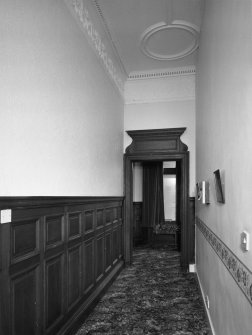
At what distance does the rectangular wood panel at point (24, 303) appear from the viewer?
208cm

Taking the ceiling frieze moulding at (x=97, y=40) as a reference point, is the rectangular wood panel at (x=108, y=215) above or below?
below

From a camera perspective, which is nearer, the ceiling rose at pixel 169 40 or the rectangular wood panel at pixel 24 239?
the rectangular wood panel at pixel 24 239

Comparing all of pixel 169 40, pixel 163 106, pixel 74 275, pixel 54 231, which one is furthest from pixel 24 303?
pixel 163 106

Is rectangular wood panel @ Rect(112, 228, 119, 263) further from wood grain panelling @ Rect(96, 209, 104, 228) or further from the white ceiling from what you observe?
the white ceiling

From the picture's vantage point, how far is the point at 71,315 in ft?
10.2

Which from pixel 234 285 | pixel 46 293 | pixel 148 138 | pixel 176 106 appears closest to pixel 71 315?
pixel 46 293

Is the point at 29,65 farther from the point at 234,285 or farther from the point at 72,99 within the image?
the point at 234,285

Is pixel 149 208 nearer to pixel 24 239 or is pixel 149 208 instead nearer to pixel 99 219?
pixel 99 219

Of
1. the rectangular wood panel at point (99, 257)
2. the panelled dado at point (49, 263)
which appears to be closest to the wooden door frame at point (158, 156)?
the rectangular wood panel at point (99, 257)

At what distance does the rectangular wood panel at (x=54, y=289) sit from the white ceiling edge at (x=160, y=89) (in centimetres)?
432

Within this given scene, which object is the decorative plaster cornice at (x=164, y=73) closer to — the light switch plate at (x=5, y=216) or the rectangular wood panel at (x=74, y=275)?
the rectangular wood panel at (x=74, y=275)

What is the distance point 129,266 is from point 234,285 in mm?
4357

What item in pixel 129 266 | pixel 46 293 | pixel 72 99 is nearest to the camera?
pixel 46 293

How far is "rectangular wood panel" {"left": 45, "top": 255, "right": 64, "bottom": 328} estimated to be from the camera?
2.60 m
